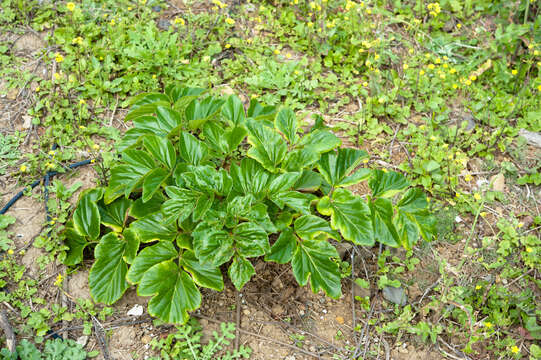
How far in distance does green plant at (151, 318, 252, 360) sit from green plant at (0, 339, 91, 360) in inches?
16.0

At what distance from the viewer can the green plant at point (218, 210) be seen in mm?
2395

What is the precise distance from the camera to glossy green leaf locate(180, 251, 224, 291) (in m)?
2.51

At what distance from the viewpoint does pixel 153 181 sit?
253 centimetres

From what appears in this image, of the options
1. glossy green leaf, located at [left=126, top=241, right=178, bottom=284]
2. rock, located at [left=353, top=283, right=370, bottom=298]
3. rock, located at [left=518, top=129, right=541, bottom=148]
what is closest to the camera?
glossy green leaf, located at [left=126, top=241, right=178, bottom=284]

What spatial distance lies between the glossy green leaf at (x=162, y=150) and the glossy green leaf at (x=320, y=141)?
771mm

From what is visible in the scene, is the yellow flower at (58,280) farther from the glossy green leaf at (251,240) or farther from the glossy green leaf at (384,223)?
the glossy green leaf at (384,223)

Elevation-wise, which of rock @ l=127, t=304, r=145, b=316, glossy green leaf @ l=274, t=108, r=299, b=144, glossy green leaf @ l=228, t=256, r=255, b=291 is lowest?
rock @ l=127, t=304, r=145, b=316

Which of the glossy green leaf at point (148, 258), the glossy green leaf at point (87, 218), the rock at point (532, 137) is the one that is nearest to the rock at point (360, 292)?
the glossy green leaf at point (148, 258)

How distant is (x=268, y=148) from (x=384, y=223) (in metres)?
0.79

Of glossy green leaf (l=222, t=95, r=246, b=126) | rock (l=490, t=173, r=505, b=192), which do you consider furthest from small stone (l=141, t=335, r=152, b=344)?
rock (l=490, t=173, r=505, b=192)

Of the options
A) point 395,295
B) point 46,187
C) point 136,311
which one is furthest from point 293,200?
point 46,187

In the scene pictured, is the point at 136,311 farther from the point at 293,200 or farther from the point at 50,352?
the point at 293,200

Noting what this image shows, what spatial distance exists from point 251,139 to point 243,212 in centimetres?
47

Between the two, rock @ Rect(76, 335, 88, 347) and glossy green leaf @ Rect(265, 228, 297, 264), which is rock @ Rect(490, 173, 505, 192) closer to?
glossy green leaf @ Rect(265, 228, 297, 264)
